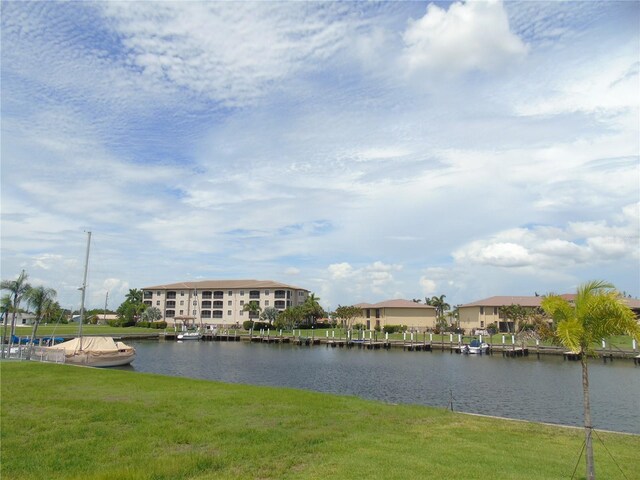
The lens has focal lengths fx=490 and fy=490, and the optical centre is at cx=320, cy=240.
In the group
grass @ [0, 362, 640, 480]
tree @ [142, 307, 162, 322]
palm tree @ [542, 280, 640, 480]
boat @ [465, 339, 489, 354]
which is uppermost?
tree @ [142, 307, 162, 322]

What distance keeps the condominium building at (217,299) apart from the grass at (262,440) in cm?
11980

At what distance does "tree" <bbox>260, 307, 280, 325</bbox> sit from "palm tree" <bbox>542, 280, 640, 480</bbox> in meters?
127

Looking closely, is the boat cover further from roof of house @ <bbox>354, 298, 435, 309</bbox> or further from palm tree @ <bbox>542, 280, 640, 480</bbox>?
roof of house @ <bbox>354, 298, 435, 309</bbox>

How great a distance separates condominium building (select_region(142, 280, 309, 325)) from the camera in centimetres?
14250

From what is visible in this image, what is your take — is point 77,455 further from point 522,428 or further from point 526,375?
point 526,375

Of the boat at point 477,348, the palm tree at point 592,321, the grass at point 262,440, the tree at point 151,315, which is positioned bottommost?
the boat at point 477,348

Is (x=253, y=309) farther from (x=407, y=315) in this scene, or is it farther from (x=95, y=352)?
(x=95, y=352)

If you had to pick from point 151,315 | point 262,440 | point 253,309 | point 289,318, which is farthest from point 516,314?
point 151,315

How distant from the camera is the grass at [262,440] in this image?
12.1 m

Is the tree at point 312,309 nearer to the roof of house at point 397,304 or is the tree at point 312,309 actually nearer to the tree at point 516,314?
the roof of house at point 397,304

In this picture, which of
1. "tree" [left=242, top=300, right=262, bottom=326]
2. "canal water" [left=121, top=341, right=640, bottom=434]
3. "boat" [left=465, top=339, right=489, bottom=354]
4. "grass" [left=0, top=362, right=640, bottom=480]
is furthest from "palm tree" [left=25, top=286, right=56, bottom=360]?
"tree" [left=242, top=300, right=262, bottom=326]

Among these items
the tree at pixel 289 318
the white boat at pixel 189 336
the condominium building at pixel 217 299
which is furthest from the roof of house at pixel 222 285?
the white boat at pixel 189 336

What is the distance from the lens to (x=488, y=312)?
11525 centimetres

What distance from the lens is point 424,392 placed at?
4097 cm
